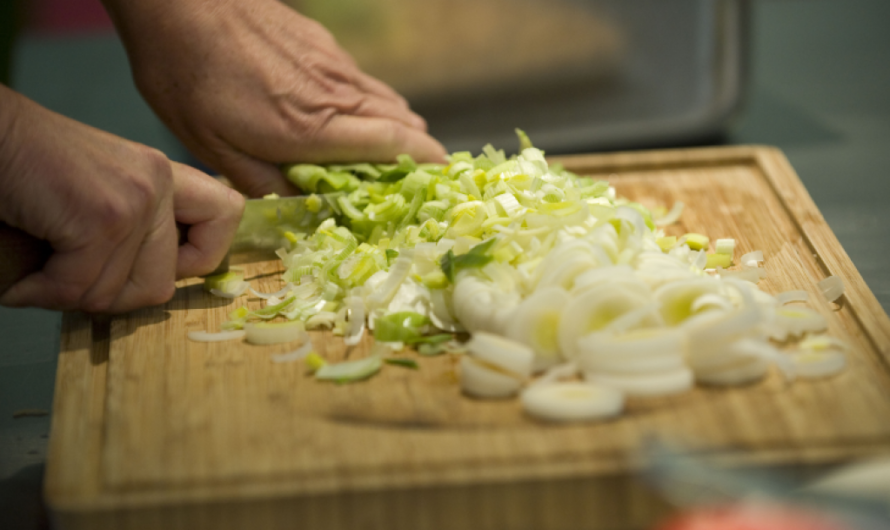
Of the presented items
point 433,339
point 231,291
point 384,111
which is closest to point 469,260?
point 433,339

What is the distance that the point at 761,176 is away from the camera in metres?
1.85

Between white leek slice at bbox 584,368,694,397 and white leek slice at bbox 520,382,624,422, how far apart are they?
13 millimetres

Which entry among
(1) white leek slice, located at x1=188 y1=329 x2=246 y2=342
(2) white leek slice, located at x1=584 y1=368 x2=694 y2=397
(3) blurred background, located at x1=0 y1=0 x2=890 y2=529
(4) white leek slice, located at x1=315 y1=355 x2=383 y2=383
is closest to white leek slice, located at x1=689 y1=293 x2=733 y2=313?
(2) white leek slice, located at x1=584 y1=368 x2=694 y2=397

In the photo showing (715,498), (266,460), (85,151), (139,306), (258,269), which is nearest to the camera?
(715,498)

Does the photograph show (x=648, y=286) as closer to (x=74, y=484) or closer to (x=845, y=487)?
(x=845, y=487)

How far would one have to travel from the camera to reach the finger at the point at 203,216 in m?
1.36

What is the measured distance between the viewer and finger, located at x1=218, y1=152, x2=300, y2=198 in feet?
5.80

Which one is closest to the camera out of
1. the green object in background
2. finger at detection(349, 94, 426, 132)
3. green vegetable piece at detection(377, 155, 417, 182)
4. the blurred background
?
green vegetable piece at detection(377, 155, 417, 182)

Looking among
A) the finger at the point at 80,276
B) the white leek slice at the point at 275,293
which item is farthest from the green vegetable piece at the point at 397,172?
the finger at the point at 80,276

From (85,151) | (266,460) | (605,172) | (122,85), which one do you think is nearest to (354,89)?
(605,172)

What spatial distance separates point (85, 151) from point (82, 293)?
231mm

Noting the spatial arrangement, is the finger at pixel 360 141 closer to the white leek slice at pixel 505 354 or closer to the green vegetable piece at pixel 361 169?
the green vegetable piece at pixel 361 169

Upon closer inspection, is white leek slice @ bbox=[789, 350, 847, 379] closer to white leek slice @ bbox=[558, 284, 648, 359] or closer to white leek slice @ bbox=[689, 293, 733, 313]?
white leek slice @ bbox=[689, 293, 733, 313]

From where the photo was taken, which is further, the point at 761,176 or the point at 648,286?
the point at 761,176
